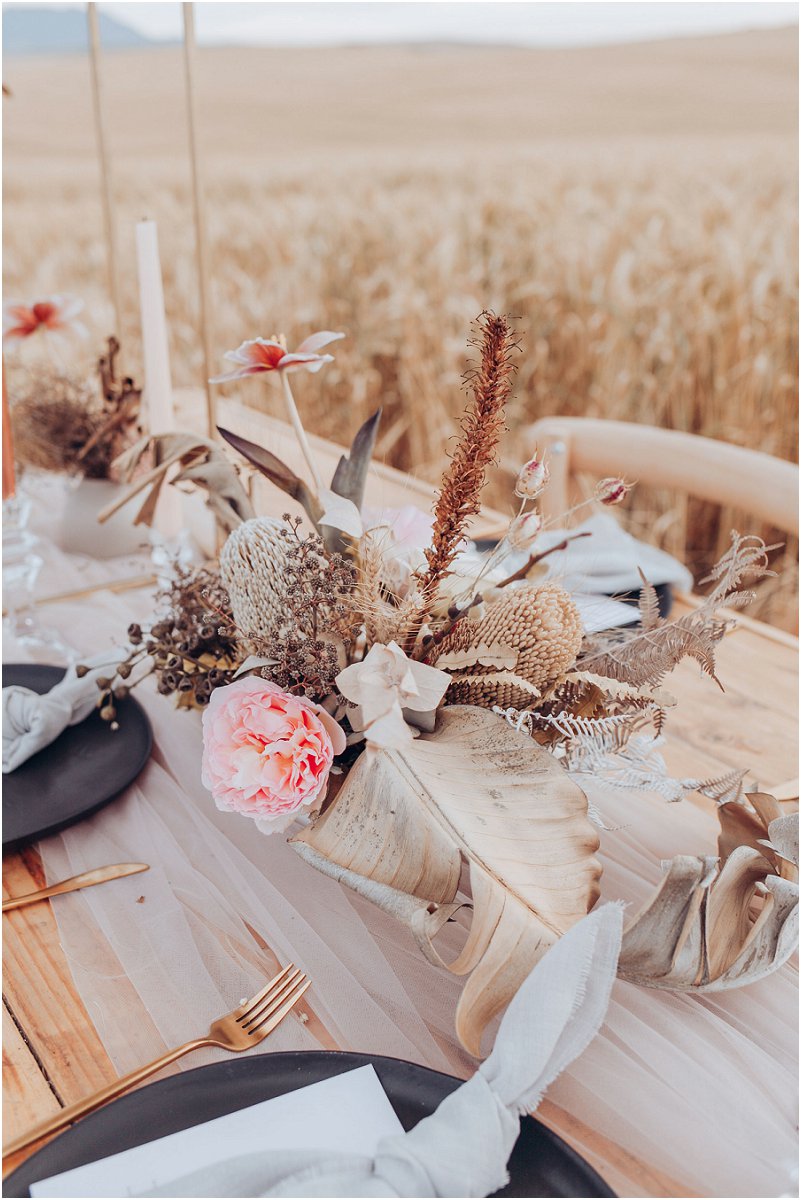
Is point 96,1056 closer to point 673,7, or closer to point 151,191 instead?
point 151,191

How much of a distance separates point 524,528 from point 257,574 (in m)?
0.17

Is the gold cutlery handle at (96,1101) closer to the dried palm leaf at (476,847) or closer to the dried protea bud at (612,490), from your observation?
the dried palm leaf at (476,847)

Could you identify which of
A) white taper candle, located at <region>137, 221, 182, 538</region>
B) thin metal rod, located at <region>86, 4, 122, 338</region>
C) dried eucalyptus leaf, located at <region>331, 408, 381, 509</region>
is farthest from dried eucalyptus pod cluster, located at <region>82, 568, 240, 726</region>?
thin metal rod, located at <region>86, 4, 122, 338</region>

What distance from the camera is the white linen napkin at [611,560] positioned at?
0.92 m

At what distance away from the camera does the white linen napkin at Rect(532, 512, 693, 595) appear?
36.4 inches

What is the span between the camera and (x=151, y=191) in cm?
462

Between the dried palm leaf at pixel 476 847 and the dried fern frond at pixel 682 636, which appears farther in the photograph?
the dried fern frond at pixel 682 636

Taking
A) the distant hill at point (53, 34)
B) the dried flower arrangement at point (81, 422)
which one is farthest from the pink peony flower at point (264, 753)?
the distant hill at point (53, 34)

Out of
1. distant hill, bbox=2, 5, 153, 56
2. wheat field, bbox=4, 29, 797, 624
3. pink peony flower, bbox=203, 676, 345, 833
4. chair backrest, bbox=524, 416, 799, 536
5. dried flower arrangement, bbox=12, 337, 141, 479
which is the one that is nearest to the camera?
pink peony flower, bbox=203, 676, 345, 833

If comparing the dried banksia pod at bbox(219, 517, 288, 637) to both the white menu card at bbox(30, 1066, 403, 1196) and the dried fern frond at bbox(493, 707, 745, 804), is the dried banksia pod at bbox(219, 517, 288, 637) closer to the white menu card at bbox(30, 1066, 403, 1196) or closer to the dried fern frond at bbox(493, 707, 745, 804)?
the dried fern frond at bbox(493, 707, 745, 804)

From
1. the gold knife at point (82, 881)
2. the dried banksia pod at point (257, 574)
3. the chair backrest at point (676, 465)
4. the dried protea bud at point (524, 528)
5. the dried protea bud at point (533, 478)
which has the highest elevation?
the dried protea bud at point (533, 478)

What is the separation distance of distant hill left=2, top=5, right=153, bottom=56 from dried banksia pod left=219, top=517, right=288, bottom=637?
5776mm

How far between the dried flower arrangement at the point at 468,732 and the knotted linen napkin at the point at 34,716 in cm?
13

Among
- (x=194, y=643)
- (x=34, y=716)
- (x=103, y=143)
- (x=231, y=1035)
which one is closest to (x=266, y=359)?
(x=194, y=643)
